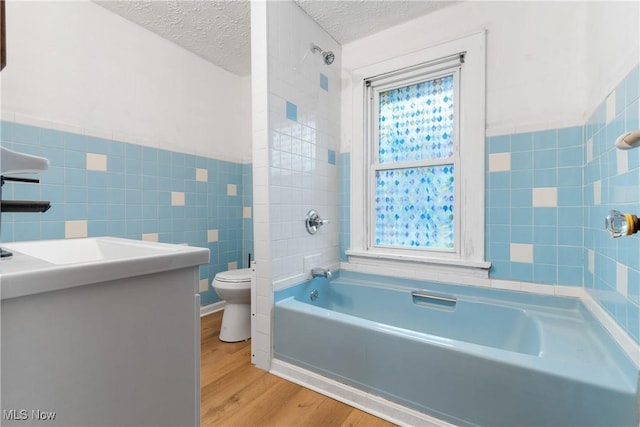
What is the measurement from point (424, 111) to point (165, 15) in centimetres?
195

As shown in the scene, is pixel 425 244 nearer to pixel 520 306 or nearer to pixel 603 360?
pixel 520 306

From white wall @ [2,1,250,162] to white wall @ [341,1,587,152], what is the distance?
74.7 inches

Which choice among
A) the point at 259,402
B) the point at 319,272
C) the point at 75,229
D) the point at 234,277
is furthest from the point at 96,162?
the point at 259,402

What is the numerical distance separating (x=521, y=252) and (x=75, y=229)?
271 cm

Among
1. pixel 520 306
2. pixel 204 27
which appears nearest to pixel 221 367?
pixel 520 306

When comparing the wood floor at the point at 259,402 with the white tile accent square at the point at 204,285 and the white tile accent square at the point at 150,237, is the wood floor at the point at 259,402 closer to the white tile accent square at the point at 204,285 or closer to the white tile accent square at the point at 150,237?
the white tile accent square at the point at 204,285

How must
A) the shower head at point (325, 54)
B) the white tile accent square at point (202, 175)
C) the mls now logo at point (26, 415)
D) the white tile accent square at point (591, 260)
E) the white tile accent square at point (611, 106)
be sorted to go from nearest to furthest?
the mls now logo at point (26, 415) → the white tile accent square at point (611, 106) → the white tile accent square at point (591, 260) → the shower head at point (325, 54) → the white tile accent square at point (202, 175)

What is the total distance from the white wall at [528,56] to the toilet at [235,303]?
1.90 m

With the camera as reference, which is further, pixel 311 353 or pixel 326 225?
pixel 326 225

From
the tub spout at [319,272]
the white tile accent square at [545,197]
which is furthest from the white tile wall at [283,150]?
the white tile accent square at [545,197]

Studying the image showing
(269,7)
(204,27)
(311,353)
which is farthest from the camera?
(204,27)

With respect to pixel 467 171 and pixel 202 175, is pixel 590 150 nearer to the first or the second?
pixel 467 171

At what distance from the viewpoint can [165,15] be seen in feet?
A: 6.52

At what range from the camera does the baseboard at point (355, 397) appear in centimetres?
121
